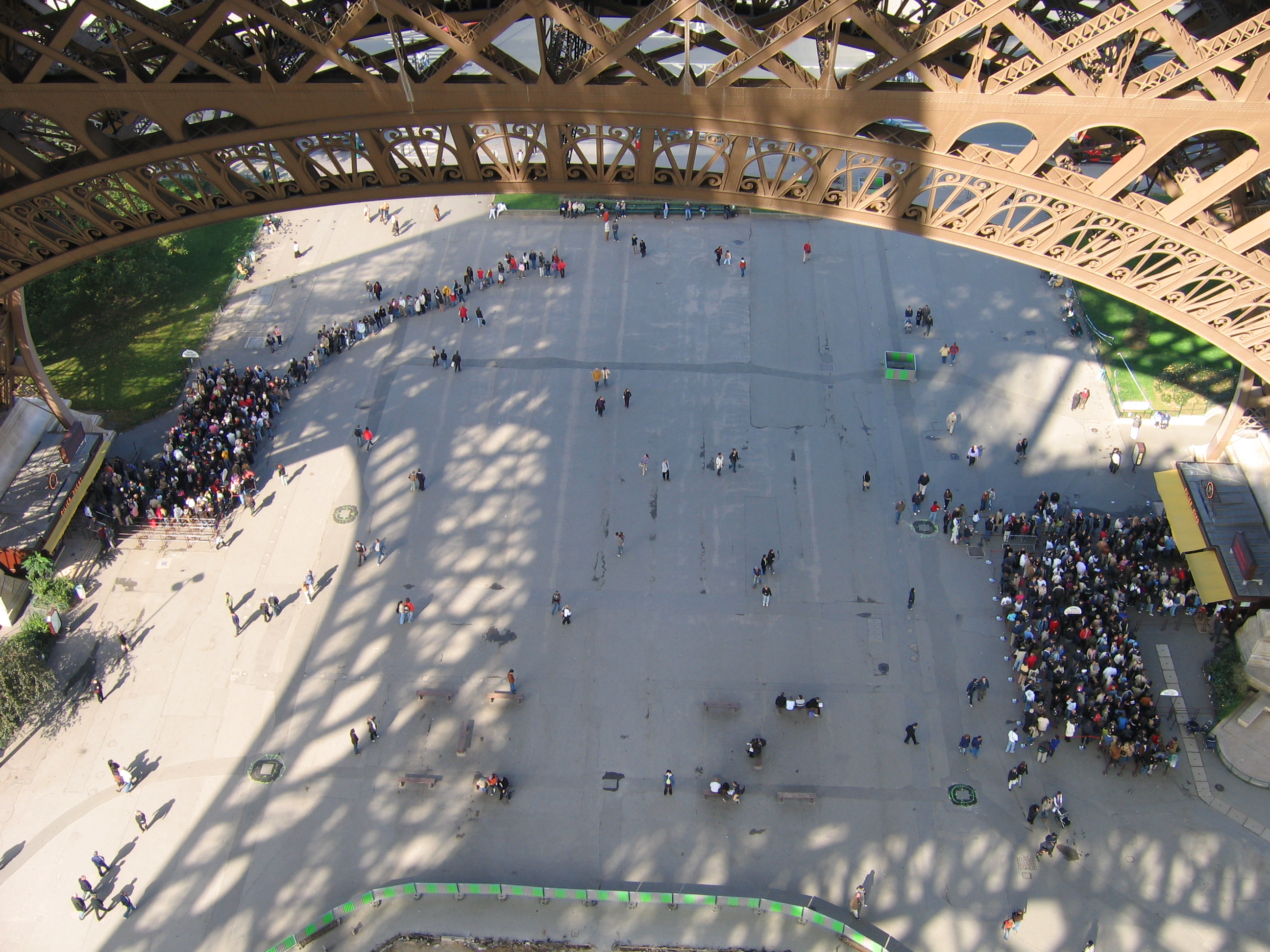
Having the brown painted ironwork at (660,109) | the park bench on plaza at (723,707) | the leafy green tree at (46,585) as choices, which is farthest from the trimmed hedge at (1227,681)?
the leafy green tree at (46,585)

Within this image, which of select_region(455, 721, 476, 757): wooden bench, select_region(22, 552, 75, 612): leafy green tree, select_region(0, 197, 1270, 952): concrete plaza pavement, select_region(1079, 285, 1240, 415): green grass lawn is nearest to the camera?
select_region(0, 197, 1270, 952): concrete plaza pavement

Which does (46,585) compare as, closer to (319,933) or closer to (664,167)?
(319,933)

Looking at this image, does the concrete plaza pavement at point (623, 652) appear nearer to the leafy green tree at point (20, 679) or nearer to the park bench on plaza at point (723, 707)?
the park bench on plaza at point (723, 707)

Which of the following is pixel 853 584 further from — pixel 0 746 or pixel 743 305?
pixel 0 746

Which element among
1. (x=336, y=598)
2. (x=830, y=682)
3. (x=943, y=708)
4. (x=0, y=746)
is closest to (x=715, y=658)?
(x=830, y=682)

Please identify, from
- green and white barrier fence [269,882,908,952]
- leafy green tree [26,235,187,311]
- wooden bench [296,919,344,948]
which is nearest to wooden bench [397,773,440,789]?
green and white barrier fence [269,882,908,952]

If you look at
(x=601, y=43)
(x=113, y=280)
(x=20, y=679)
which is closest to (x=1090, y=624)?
(x=601, y=43)

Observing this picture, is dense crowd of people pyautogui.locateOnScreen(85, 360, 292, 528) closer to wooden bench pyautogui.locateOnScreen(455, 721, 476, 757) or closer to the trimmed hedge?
wooden bench pyautogui.locateOnScreen(455, 721, 476, 757)
